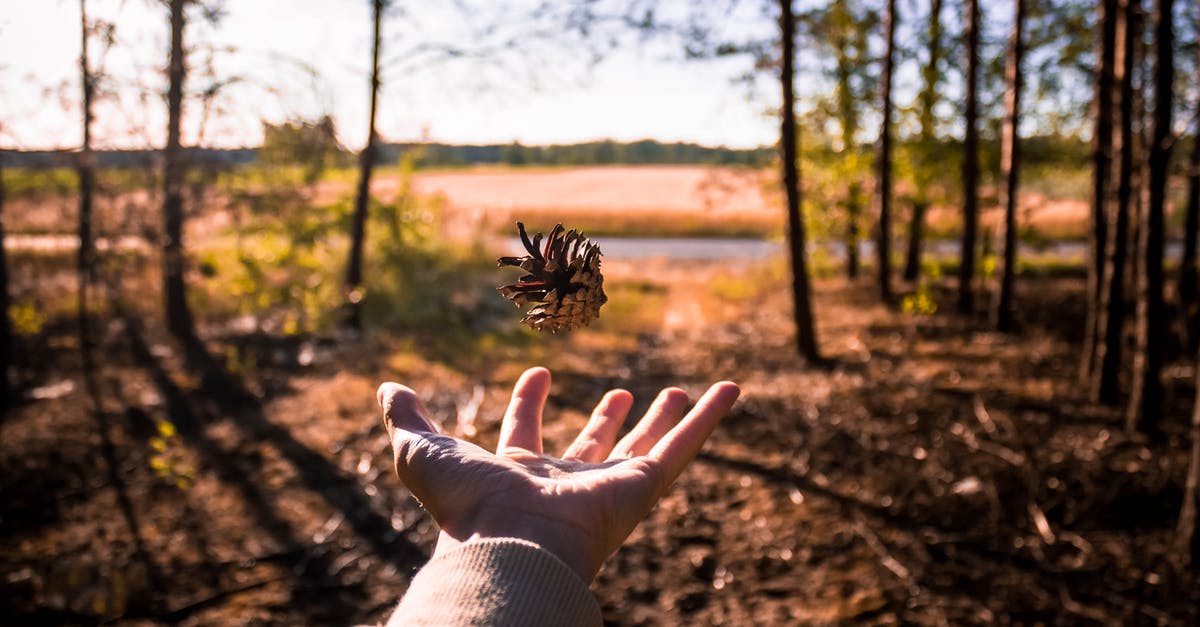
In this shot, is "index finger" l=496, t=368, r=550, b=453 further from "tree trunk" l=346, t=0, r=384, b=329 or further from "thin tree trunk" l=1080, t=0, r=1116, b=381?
"tree trunk" l=346, t=0, r=384, b=329

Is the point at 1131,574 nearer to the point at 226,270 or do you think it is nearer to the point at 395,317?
the point at 395,317

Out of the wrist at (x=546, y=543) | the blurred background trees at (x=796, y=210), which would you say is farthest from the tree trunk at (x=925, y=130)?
the wrist at (x=546, y=543)

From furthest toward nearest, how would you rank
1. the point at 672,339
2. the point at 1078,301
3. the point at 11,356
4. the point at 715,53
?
the point at 1078,301
the point at 672,339
the point at 11,356
the point at 715,53

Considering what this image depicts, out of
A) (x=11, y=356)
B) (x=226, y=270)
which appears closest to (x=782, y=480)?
(x=11, y=356)

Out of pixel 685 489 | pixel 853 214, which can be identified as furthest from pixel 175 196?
pixel 853 214

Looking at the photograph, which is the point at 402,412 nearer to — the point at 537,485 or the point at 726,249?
the point at 537,485

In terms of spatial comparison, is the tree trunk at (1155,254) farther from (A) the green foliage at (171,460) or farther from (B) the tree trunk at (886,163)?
(A) the green foliage at (171,460)
